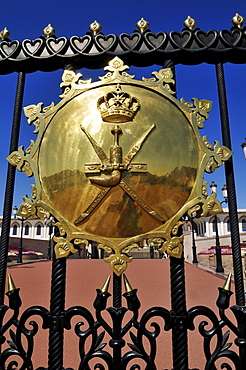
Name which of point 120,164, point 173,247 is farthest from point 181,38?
point 173,247

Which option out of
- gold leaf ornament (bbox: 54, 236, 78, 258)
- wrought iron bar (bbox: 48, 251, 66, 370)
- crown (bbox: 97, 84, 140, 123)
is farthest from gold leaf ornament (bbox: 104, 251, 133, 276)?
crown (bbox: 97, 84, 140, 123)

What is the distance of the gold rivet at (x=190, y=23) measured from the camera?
87.2 inches

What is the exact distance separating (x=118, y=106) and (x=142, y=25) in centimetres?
80

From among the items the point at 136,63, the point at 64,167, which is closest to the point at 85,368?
the point at 64,167

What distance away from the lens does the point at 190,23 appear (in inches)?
87.5

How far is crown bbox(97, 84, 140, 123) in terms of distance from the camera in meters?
1.99

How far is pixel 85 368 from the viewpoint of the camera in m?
1.78

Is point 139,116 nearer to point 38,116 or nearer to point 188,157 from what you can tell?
point 188,157

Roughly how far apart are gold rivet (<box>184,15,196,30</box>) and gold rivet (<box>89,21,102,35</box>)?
73 cm

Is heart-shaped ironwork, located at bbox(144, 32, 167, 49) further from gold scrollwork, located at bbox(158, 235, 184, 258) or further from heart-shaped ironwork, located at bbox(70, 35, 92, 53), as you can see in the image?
gold scrollwork, located at bbox(158, 235, 184, 258)

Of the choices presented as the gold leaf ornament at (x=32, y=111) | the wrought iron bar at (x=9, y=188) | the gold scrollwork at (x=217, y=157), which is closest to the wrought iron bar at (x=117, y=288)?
the wrought iron bar at (x=9, y=188)

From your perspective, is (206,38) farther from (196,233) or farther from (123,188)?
(196,233)

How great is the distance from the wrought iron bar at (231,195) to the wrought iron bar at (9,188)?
1710 mm

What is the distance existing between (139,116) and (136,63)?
635mm
